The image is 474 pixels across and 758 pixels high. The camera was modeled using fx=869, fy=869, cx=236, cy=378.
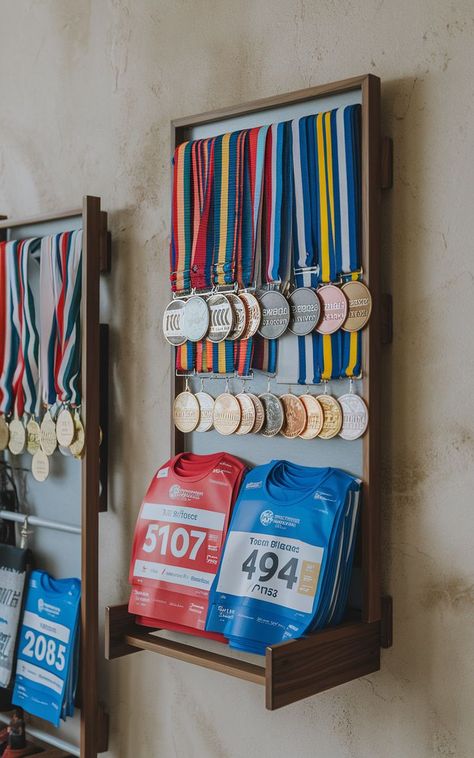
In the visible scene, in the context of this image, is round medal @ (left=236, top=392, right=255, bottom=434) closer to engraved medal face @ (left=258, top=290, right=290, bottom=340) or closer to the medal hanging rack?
engraved medal face @ (left=258, top=290, right=290, bottom=340)

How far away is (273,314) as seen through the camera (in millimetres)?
1642

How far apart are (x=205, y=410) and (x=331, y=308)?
37cm

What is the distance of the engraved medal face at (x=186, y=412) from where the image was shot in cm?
178

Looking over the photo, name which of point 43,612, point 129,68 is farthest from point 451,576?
point 129,68

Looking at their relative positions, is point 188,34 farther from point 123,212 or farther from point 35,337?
point 35,337

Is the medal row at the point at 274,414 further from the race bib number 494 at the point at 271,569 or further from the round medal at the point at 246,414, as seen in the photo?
the race bib number 494 at the point at 271,569

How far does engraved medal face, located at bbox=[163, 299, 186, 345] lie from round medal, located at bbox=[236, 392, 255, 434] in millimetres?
185

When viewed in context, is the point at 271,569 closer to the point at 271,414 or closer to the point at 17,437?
the point at 271,414

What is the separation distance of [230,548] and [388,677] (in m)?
0.36

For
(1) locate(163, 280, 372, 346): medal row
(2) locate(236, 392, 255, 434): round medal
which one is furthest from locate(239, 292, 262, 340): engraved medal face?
(2) locate(236, 392, 255, 434): round medal

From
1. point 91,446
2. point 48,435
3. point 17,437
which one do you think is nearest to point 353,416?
point 91,446

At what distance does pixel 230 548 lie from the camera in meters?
1.60

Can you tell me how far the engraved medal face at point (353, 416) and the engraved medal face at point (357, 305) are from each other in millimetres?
123

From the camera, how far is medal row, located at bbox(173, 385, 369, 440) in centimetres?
154
